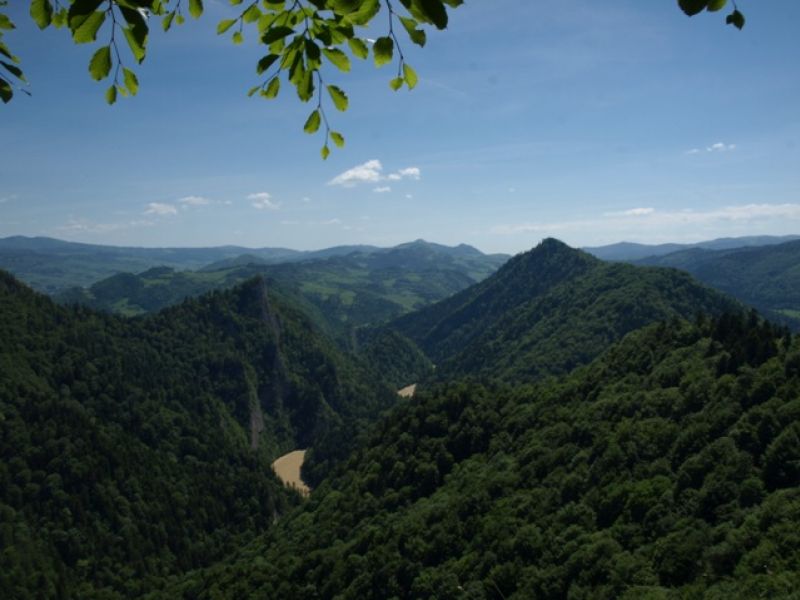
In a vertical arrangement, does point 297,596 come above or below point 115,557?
above

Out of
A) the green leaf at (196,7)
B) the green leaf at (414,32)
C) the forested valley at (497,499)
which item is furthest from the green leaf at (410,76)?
the forested valley at (497,499)

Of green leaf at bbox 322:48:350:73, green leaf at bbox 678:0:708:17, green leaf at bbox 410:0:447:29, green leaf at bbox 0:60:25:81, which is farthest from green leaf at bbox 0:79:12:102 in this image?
green leaf at bbox 678:0:708:17

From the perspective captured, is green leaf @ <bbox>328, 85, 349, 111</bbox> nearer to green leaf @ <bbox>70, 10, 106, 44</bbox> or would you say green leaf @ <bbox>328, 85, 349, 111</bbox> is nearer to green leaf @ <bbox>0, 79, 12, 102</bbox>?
green leaf @ <bbox>70, 10, 106, 44</bbox>

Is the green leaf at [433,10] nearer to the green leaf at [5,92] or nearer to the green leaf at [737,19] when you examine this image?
the green leaf at [737,19]

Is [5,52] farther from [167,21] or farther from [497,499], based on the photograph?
[497,499]

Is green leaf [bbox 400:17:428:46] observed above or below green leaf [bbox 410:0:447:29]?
above

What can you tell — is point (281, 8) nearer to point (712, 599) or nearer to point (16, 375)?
point (712, 599)

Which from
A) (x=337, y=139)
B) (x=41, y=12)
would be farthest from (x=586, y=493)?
(x=41, y=12)

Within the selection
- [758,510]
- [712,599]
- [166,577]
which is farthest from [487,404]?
[166,577]
